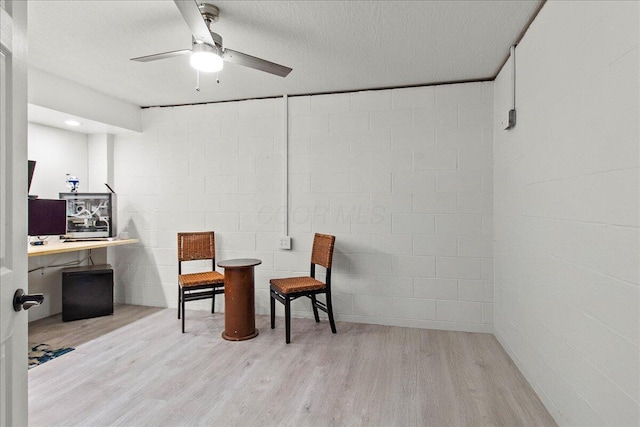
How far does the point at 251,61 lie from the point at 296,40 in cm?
43

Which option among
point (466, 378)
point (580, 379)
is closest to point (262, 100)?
point (466, 378)

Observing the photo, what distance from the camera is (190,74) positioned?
3184 millimetres

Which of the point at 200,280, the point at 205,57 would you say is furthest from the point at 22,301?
the point at 200,280

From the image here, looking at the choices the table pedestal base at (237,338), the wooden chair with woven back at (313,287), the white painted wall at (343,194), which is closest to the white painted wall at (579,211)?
the white painted wall at (343,194)

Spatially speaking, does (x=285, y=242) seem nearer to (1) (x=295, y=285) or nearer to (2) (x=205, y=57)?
(1) (x=295, y=285)

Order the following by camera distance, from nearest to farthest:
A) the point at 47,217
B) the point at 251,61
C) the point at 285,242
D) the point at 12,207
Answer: the point at 12,207
the point at 251,61
the point at 47,217
the point at 285,242

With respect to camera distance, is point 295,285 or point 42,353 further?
point 295,285

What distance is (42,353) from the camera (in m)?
2.83

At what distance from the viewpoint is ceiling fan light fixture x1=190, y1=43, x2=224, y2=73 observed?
2.07 metres

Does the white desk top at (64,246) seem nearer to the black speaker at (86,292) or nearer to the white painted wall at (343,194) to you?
the black speaker at (86,292)

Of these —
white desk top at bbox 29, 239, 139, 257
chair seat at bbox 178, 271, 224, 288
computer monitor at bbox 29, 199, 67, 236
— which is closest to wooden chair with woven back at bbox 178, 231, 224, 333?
chair seat at bbox 178, 271, 224, 288

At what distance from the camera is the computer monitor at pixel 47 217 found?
134 inches

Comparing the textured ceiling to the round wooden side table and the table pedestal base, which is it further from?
the table pedestal base

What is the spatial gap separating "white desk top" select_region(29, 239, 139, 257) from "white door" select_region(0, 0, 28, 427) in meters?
2.29
